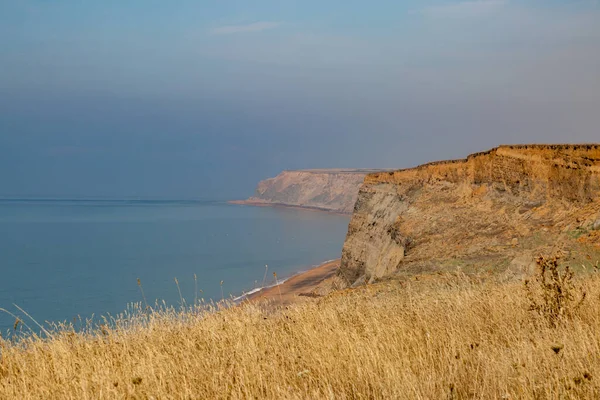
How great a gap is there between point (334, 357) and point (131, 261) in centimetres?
6871

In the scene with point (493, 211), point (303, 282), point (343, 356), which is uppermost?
point (493, 211)

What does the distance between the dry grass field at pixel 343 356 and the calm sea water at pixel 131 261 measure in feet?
33.4

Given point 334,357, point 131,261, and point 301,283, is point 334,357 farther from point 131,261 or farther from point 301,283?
point 131,261

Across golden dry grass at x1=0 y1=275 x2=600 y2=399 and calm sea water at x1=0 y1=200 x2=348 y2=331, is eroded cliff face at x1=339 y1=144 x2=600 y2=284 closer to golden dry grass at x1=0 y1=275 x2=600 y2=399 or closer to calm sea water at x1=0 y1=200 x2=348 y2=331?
calm sea water at x1=0 y1=200 x2=348 y2=331

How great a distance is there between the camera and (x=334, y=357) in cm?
523

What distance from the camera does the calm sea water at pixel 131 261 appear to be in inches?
1805

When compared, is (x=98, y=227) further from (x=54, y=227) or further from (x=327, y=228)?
(x=327, y=228)

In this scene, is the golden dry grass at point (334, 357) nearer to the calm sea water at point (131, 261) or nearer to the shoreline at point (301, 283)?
the calm sea water at point (131, 261)

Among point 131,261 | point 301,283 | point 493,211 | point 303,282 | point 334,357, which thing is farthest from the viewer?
point 131,261

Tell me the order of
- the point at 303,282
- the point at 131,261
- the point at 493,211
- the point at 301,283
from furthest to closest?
the point at 131,261 < the point at 303,282 < the point at 301,283 < the point at 493,211

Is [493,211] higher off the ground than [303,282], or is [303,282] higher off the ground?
[493,211]

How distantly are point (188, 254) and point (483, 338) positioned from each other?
7497cm

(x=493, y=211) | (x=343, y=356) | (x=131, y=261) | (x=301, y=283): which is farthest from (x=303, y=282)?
(x=343, y=356)

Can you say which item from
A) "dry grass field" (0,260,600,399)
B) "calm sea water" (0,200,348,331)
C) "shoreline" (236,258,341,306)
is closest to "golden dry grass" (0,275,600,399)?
"dry grass field" (0,260,600,399)
